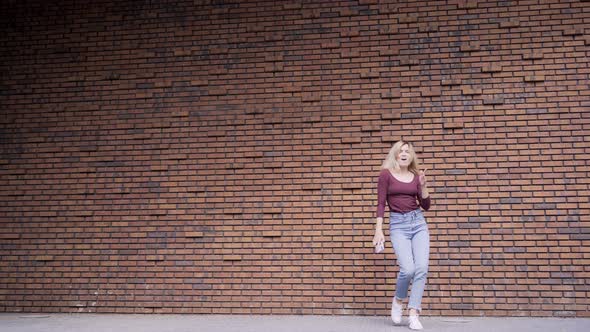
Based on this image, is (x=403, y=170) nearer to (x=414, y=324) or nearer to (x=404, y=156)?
(x=404, y=156)

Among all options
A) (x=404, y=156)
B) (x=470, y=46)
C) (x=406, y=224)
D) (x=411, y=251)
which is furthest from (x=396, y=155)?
(x=470, y=46)

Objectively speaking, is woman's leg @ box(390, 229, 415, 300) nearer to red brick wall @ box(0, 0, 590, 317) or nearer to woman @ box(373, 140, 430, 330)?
woman @ box(373, 140, 430, 330)

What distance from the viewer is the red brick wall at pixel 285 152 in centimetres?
644

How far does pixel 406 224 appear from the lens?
5.47 metres

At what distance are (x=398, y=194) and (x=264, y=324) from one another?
5.96 feet

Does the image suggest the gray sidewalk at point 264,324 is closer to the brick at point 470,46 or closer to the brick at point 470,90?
the brick at point 470,90

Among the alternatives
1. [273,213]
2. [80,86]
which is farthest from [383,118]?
[80,86]

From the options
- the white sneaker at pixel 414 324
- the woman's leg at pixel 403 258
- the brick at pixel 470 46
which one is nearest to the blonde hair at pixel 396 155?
the woman's leg at pixel 403 258

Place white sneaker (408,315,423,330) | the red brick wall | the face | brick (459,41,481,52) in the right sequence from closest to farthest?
white sneaker (408,315,423,330), the face, the red brick wall, brick (459,41,481,52)

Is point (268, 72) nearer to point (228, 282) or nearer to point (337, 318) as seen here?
point (228, 282)

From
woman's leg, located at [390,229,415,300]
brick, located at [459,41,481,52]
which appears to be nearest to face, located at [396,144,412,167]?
woman's leg, located at [390,229,415,300]

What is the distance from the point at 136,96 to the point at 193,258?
2137 millimetres

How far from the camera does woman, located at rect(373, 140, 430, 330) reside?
534 centimetres

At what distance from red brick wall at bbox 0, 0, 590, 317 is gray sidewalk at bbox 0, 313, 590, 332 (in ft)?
0.98
